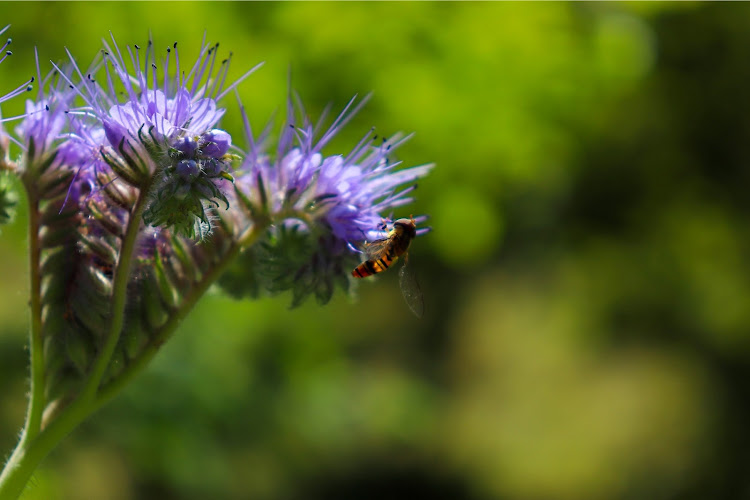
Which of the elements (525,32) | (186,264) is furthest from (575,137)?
(186,264)

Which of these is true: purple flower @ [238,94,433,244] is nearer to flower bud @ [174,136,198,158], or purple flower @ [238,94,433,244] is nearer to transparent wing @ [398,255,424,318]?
flower bud @ [174,136,198,158]

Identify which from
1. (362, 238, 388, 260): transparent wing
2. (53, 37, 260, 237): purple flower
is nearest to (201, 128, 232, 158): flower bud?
(53, 37, 260, 237): purple flower

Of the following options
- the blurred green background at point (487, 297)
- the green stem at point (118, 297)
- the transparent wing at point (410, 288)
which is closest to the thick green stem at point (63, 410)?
the green stem at point (118, 297)

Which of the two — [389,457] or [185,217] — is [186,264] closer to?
[185,217]

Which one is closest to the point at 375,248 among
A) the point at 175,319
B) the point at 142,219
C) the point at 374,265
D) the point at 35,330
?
the point at 374,265

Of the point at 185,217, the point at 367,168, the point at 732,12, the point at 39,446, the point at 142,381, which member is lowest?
the point at 142,381

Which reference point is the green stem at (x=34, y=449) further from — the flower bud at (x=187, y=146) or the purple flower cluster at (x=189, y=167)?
the flower bud at (x=187, y=146)
